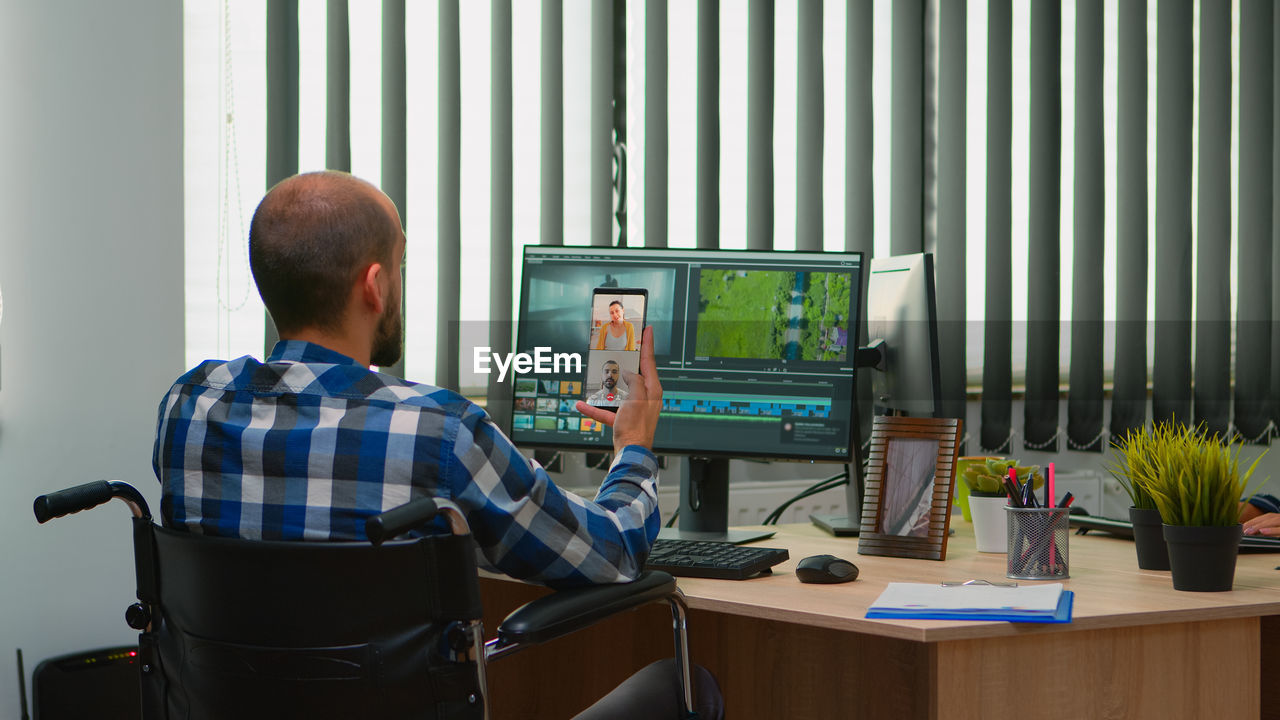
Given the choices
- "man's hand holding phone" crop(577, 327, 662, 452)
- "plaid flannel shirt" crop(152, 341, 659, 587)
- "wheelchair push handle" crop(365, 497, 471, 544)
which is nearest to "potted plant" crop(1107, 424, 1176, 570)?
"man's hand holding phone" crop(577, 327, 662, 452)

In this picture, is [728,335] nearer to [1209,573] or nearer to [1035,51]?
[1209,573]

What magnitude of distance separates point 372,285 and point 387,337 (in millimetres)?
80

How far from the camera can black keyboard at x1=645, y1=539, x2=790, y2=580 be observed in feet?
4.56

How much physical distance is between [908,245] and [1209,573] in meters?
1.68

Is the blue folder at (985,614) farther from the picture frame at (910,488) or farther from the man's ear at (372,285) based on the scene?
the man's ear at (372,285)

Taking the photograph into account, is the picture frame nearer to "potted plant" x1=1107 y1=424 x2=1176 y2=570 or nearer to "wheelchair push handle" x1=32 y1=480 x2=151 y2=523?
"potted plant" x1=1107 y1=424 x2=1176 y2=570

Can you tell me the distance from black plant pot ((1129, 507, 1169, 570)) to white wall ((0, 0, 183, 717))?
1.74 metres

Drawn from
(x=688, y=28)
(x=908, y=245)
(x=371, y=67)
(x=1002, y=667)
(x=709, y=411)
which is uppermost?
(x=688, y=28)

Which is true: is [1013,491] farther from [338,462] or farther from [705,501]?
[338,462]

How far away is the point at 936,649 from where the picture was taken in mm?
1100

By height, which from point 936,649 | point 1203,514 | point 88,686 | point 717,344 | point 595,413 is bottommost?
point 88,686

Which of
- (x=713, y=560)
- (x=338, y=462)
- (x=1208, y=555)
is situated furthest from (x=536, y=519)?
(x=1208, y=555)

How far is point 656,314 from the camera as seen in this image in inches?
69.0

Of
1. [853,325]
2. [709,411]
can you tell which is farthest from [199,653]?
[853,325]
